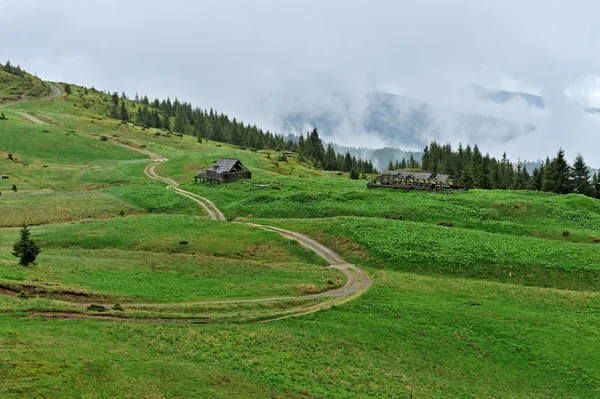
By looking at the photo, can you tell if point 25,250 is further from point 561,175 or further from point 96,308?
point 561,175

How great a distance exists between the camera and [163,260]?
5578 cm

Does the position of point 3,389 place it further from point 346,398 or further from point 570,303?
point 570,303

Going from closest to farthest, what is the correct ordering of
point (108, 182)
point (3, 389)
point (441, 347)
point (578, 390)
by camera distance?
1. point (3, 389)
2. point (578, 390)
3. point (441, 347)
4. point (108, 182)

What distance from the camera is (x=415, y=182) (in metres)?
118

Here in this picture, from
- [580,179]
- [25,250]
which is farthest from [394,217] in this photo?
[580,179]

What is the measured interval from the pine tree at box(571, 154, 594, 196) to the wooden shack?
104m

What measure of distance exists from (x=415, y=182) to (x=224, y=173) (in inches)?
2113

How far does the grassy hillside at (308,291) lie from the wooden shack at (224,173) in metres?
17.8

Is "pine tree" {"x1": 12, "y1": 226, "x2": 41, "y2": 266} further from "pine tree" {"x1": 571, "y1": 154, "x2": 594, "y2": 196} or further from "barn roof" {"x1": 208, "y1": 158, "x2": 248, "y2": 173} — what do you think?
"pine tree" {"x1": 571, "y1": 154, "x2": 594, "y2": 196}

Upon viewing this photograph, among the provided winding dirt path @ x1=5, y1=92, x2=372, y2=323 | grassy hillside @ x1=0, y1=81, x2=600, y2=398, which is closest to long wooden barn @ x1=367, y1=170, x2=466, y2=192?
grassy hillside @ x1=0, y1=81, x2=600, y2=398

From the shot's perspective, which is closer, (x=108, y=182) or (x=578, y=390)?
(x=578, y=390)

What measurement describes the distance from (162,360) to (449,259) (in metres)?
46.0

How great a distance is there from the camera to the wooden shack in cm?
11638

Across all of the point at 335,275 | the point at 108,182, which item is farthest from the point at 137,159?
the point at 335,275
